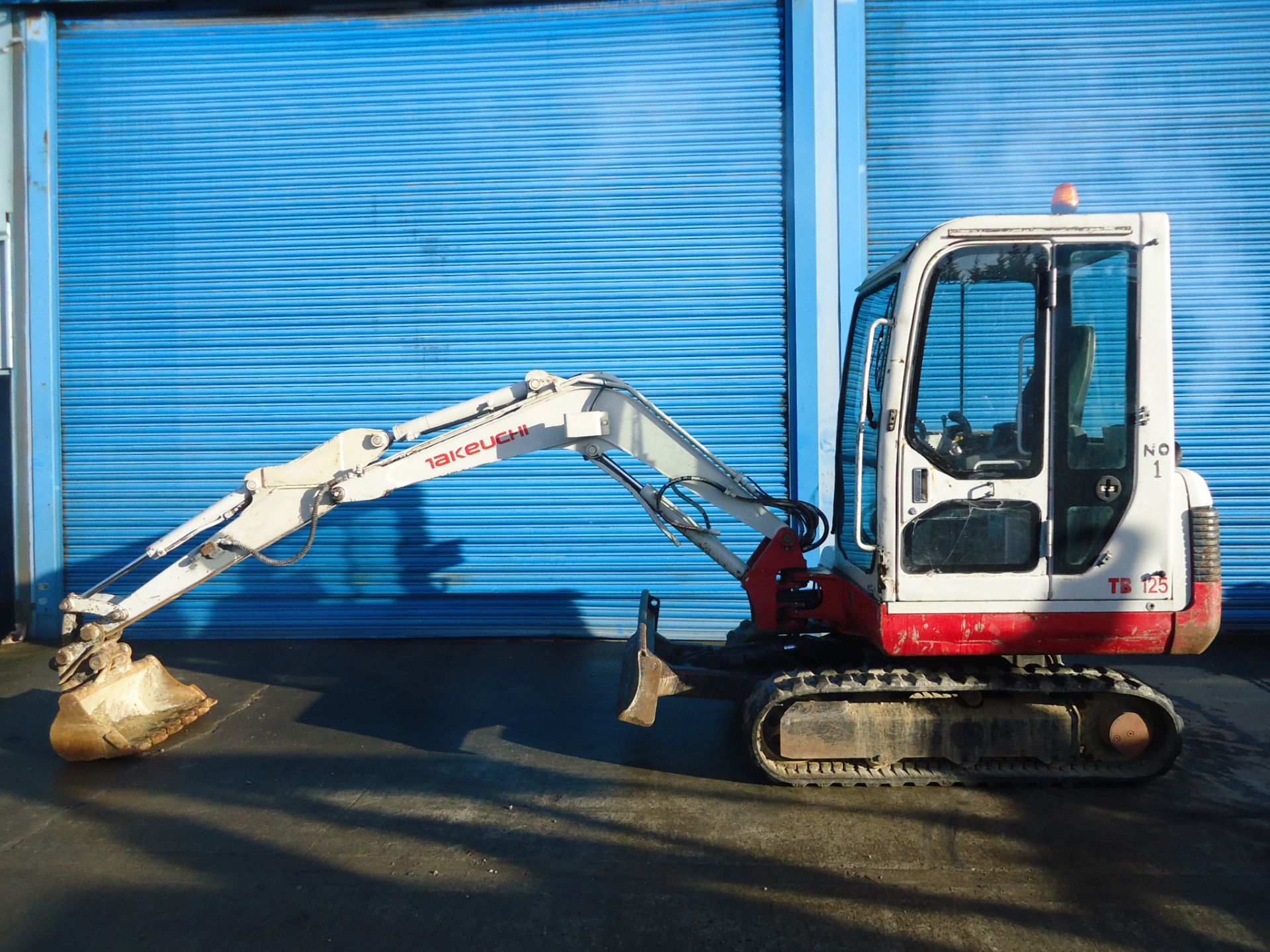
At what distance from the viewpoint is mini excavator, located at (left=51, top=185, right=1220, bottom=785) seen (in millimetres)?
4629

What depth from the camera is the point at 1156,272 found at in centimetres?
458

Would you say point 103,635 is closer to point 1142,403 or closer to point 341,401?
point 341,401

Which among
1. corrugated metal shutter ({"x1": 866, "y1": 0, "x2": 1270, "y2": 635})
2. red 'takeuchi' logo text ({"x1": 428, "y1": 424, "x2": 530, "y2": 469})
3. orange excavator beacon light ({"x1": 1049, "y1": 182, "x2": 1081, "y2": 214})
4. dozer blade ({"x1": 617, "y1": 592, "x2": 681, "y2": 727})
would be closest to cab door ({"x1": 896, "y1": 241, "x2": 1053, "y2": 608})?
orange excavator beacon light ({"x1": 1049, "y1": 182, "x2": 1081, "y2": 214})

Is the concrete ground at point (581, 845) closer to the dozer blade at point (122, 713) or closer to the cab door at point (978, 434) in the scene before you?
the dozer blade at point (122, 713)

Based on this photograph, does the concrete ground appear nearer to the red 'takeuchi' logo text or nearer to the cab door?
the cab door

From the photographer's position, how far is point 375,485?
211 inches

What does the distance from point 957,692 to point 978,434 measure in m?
1.34

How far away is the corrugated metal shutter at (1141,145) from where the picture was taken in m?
7.90

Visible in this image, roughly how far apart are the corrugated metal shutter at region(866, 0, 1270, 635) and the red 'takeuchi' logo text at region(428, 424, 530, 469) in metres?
4.37

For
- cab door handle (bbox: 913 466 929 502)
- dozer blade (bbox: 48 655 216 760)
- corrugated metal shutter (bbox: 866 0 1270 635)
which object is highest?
corrugated metal shutter (bbox: 866 0 1270 635)

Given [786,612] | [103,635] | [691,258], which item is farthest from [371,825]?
[691,258]

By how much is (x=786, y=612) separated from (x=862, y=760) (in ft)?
3.03

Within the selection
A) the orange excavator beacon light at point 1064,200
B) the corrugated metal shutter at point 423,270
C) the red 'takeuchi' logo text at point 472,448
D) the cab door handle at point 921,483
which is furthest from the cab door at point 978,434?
the corrugated metal shutter at point 423,270

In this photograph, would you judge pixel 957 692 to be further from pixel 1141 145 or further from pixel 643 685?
pixel 1141 145
